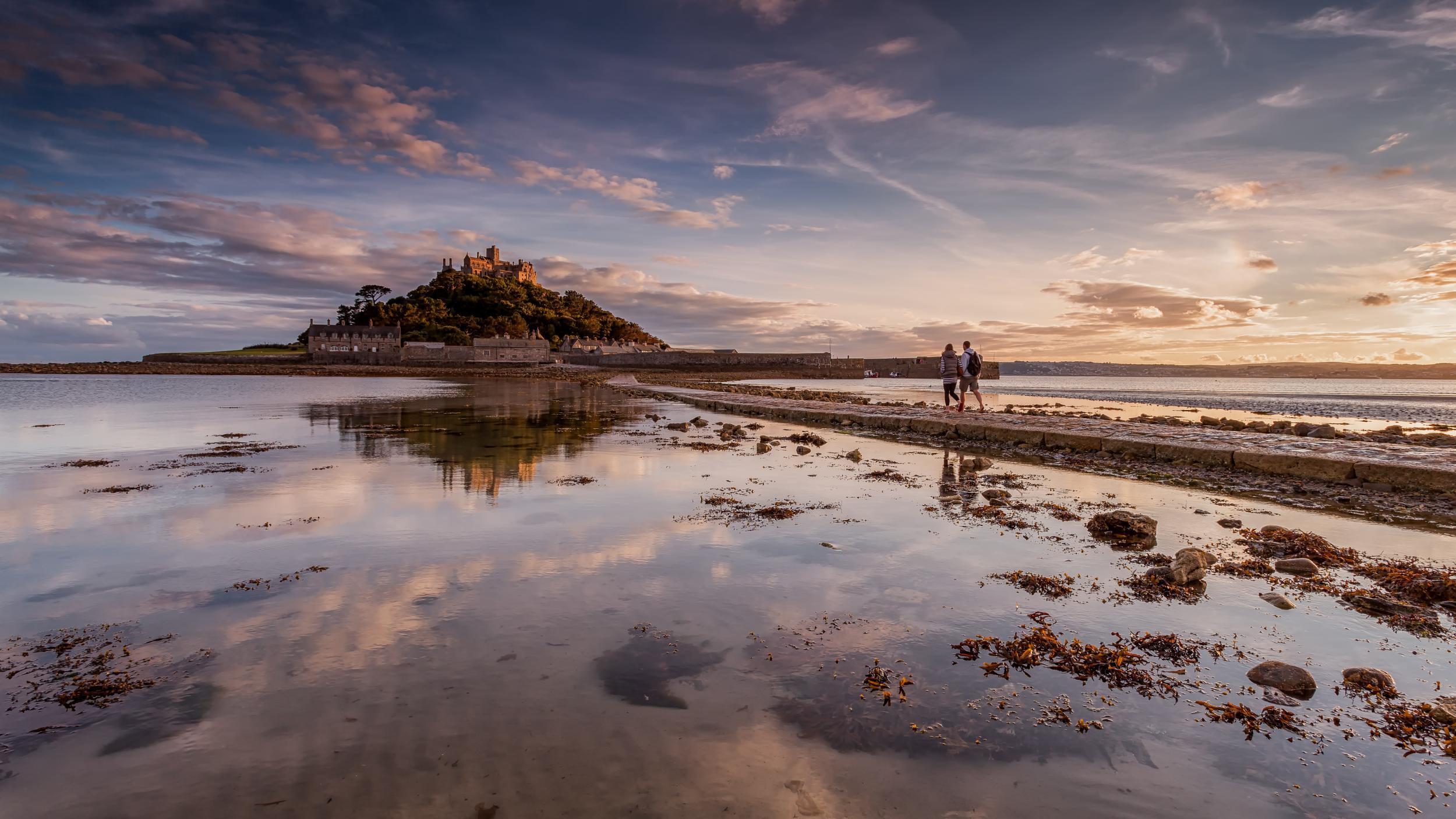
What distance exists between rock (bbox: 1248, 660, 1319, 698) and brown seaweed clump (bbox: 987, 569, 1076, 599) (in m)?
1.51

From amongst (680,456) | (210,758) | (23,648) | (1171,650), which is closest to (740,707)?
(210,758)

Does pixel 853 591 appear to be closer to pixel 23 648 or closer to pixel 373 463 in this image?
pixel 23 648

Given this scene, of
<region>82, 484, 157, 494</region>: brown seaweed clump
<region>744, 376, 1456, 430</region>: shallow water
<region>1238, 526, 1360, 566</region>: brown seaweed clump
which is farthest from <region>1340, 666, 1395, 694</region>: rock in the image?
<region>744, 376, 1456, 430</region>: shallow water

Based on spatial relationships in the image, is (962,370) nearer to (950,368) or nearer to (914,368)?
(950,368)

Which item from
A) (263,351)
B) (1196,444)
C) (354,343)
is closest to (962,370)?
(1196,444)

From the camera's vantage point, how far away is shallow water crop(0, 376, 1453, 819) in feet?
9.39

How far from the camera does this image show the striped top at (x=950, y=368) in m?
23.8

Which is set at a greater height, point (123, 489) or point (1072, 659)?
point (1072, 659)

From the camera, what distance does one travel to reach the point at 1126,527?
736cm

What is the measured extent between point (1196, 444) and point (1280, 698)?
1169cm

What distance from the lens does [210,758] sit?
3035 mm

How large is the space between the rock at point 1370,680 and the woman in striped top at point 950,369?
20.0m

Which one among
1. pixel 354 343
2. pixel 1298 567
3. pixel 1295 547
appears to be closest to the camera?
pixel 1298 567

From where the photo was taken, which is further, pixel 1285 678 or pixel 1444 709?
pixel 1285 678
